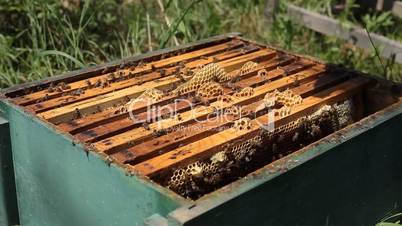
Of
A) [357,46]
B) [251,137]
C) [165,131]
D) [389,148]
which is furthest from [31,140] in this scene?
[357,46]

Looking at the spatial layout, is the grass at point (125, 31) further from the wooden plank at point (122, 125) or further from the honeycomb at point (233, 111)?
the honeycomb at point (233, 111)

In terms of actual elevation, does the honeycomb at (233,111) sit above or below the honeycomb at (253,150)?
above

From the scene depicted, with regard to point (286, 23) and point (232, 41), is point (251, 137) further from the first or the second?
point (286, 23)

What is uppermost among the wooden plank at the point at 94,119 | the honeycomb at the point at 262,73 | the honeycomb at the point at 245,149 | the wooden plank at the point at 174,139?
the honeycomb at the point at 262,73

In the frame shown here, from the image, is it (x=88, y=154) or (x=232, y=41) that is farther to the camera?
(x=232, y=41)

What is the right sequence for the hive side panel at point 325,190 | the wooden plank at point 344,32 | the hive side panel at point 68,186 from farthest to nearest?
the wooden plank at point 344,32
the hive side panel at point 68,186
the hive side panel at point 325,190

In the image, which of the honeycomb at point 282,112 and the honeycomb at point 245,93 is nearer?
the honeycomb at point 282,112

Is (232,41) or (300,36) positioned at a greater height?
(232,41)

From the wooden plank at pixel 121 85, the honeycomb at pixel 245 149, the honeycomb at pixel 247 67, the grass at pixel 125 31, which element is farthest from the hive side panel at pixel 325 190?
the grass at pixel 125 31
